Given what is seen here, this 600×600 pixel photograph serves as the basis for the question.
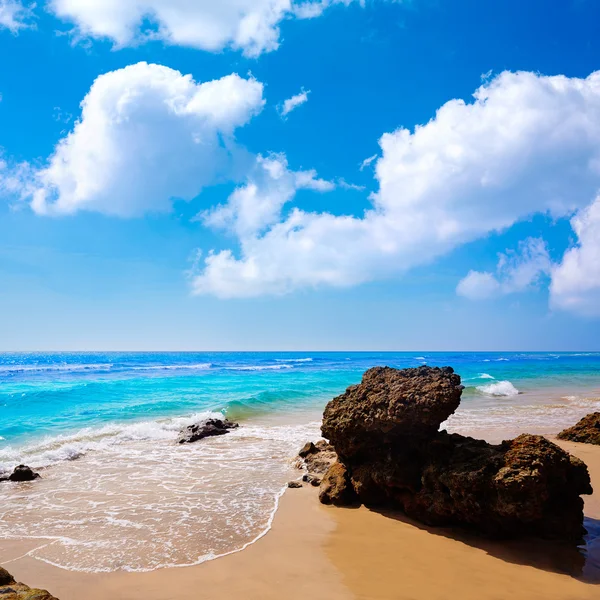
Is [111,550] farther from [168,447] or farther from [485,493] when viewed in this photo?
[168,447]

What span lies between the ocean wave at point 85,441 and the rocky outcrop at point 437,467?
8544 mm

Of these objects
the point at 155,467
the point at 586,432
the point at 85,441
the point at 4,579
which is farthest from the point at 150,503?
the point at 586,432

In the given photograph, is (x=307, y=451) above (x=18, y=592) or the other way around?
the other way around

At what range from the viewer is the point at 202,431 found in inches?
585

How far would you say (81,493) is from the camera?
9016 millimetres

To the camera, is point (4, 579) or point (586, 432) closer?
point (4, 579)

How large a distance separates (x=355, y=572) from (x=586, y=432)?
10.2 meters

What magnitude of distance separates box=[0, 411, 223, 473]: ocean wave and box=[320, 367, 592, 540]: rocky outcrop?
8.54 metres

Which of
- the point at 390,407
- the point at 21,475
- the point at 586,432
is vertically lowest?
the point at 21,475

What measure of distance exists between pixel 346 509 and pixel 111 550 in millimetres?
3864

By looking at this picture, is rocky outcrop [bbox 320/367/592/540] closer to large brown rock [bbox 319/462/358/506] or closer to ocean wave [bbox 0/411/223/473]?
large brown rock [bbox 319/462/358/506]

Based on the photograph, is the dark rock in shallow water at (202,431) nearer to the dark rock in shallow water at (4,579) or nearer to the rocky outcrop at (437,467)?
the rocky outcrop at (437,467)

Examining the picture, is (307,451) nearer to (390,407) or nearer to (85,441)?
(390,407)

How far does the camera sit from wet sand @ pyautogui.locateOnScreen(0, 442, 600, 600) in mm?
4949
